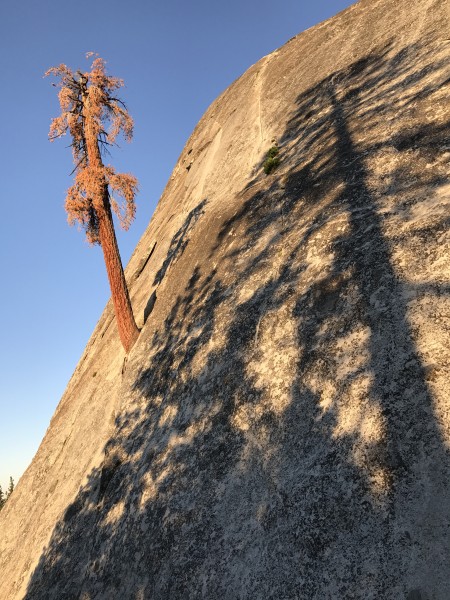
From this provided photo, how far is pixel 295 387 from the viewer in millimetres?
5820

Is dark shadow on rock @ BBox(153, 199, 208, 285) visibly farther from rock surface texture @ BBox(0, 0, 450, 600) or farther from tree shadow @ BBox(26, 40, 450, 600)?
tree shadow @ BBox(26, 40, 450, 600)

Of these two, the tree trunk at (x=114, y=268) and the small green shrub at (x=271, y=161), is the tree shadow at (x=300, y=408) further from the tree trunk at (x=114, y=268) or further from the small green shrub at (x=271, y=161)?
the tree trunk at (x=114, y=268)

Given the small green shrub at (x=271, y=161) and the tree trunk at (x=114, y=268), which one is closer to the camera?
the small green shrub at (x=271, y=161)

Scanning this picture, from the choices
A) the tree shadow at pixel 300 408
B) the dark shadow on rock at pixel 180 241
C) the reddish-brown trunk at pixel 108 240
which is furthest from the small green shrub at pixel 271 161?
the reddish-brown trunk at pixel 108 240

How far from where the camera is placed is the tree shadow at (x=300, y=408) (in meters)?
4.33

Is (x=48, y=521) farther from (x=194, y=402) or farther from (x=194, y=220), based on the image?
(x=194, y=220)

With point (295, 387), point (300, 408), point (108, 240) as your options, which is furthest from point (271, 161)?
point (300, 408)

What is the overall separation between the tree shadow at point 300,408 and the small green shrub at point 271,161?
11.4 inches

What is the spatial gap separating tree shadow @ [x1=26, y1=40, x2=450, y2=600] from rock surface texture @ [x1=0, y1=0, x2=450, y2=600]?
0.08ft

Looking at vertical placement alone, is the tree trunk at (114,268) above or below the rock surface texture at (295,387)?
above

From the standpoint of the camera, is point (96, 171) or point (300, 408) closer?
point (300, 408)

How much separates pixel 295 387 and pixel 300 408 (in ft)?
1.03

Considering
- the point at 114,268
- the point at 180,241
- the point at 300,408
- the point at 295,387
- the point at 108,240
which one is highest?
the point at 108,240

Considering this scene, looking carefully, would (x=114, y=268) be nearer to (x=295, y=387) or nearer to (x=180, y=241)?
(x=180, y=241)
